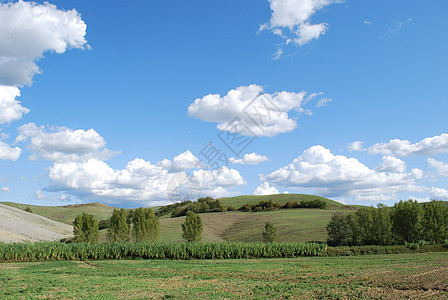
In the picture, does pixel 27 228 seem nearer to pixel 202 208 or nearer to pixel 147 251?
pixel 147 251

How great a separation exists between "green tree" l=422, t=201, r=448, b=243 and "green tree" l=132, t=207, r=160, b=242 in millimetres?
45143

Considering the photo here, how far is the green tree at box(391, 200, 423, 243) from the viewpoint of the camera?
56.5m

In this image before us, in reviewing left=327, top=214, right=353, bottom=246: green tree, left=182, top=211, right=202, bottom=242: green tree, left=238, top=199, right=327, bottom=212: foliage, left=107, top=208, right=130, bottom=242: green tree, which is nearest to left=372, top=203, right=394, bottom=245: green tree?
left=327, top=214, right=353, bottom=246: green tree

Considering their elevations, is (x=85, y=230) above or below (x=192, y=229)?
below

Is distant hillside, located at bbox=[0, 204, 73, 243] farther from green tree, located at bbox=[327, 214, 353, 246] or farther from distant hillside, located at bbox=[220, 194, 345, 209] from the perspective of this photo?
distant hillside, located at bbox=[220, 194, 345, 209]

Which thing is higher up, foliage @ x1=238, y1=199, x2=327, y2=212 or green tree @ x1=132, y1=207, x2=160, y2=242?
foliage @ x1=238, y1=199, x2=327, y2=212

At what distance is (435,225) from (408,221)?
13.8 ft

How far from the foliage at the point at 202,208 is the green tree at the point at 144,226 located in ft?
176

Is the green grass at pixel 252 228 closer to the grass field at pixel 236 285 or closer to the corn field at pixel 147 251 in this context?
the corn field at pixel 147 251

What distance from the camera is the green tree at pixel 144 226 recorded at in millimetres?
58062

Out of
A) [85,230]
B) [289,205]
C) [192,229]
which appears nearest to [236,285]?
[192,229]

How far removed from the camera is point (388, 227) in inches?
2201

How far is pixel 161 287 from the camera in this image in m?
19.6

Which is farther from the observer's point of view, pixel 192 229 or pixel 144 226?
pixel 144 226
